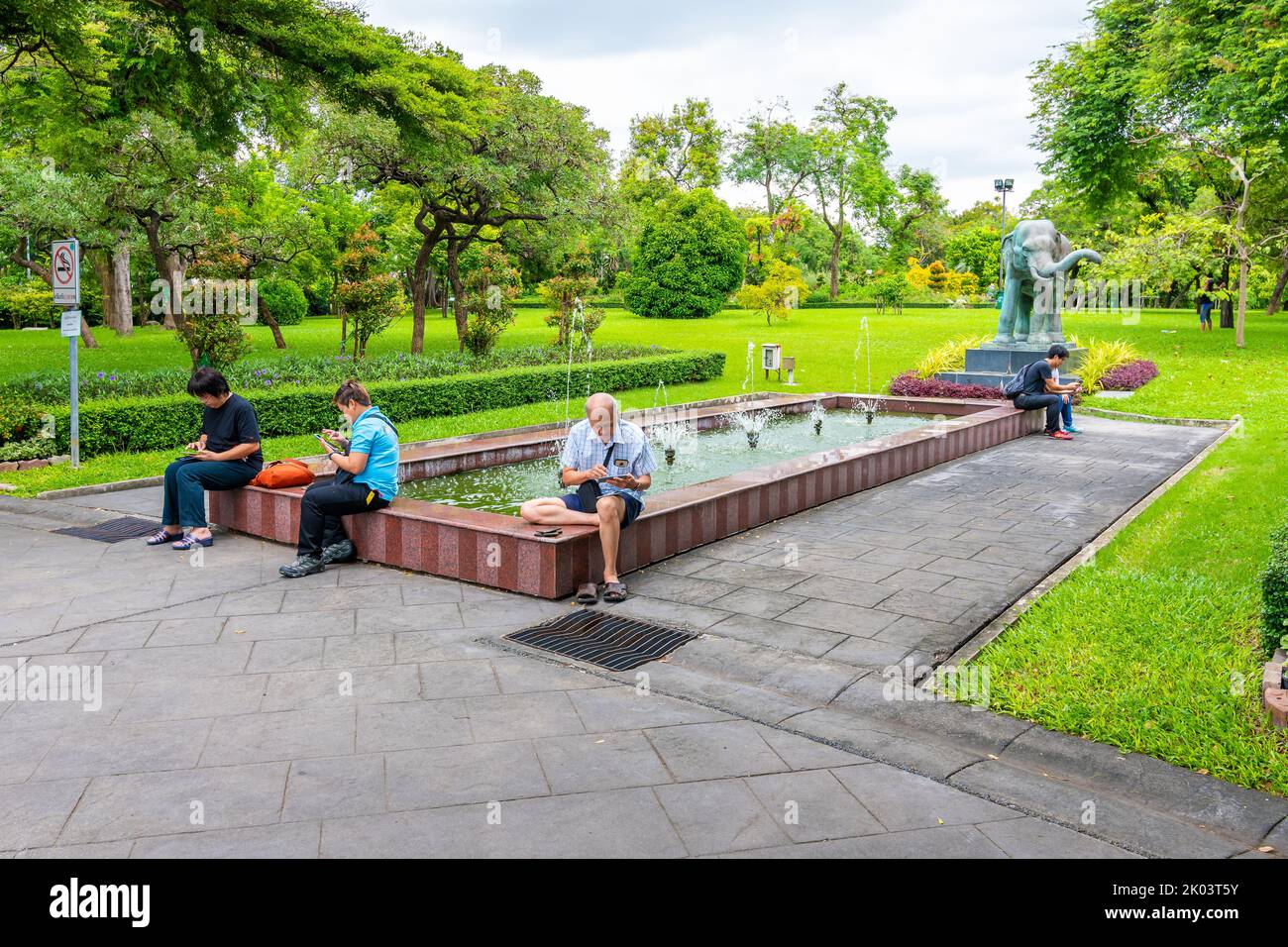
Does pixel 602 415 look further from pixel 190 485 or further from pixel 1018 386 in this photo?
pixel 1018 386

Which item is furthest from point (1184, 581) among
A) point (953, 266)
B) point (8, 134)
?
point (953, 266)

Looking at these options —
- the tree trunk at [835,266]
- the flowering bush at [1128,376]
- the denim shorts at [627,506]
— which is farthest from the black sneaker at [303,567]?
the tree trunk at [835,266]

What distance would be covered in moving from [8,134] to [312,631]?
822 inches

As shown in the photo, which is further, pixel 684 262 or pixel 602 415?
pixel 684 262

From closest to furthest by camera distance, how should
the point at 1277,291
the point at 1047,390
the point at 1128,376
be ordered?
the point at 1047,390 → the point at 1128,376 → the point at 1277,291

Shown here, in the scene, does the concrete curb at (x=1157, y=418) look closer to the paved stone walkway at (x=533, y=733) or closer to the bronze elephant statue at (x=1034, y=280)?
the bronze elephant statue at (x=1034, y=280)

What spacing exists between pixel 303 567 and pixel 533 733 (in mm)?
3072

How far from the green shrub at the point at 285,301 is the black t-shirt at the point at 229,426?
87.2 ft

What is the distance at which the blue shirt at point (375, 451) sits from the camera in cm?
683

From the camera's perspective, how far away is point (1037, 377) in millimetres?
14008

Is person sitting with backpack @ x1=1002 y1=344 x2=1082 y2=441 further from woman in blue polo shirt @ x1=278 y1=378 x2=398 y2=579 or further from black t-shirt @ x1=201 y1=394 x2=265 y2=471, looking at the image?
black t-shirt @ x1=201 y1=394 x2=265 y2=471

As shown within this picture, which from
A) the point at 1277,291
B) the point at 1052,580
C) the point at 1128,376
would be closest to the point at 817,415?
the point at 1128,376

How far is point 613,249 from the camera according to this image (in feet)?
84.2

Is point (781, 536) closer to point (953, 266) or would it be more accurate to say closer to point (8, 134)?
point (8, 134)
